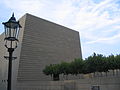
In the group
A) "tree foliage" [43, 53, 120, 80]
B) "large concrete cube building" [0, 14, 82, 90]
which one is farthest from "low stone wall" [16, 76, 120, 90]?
"large concrete cube building" [0, 14, 82, 90]

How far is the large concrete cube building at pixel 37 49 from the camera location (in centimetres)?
3800

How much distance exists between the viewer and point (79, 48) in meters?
51.2

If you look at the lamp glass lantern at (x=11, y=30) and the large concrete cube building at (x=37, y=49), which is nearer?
the lamp glass lantern at (x=11, y=30)

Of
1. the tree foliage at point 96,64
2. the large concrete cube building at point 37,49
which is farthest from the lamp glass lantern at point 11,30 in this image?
the large concrete cube building at point 37,49

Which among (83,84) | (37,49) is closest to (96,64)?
(83,84)

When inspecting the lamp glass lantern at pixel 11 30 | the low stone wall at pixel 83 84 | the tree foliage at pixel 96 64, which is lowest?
the low stone wall at pixel 83 84

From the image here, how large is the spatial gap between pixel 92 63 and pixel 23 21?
19698 mm

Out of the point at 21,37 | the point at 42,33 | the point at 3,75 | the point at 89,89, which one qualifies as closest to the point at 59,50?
the point at 42,33

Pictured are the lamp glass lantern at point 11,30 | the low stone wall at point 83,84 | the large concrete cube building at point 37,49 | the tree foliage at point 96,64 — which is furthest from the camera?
Result: the large concrete cube building at point 37,49

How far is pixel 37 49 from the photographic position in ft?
133

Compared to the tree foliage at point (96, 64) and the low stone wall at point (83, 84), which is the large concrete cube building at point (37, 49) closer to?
the low stone wall at point (83, 84)

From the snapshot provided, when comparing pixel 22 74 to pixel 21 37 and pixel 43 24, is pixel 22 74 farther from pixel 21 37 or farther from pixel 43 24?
pixel 43 24

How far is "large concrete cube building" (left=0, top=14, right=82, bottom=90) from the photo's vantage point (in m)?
38.0

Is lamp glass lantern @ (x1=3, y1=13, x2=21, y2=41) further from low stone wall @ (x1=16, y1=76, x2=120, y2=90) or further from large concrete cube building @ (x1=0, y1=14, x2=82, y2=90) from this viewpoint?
large concrete cube building @ (x1=0, y1=14, x2=82, y2=90)
